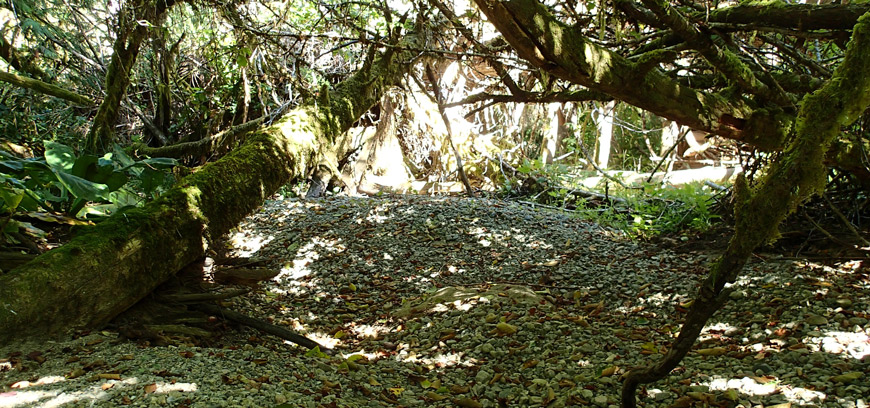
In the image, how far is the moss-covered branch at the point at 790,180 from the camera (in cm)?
150

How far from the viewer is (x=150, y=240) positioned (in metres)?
2.92

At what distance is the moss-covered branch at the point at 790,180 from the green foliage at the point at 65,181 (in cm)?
264

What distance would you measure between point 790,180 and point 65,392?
232cm

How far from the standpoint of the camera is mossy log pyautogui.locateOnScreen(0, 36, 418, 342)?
92.8 inches

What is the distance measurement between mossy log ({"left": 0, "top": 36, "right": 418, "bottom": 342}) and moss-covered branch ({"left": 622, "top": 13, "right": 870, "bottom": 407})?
250 centimetres

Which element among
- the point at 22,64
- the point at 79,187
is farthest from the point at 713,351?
the point at 22,64

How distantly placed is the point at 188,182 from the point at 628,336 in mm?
2773

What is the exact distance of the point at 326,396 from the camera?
84.3 inches

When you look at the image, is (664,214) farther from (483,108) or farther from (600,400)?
(600,400)

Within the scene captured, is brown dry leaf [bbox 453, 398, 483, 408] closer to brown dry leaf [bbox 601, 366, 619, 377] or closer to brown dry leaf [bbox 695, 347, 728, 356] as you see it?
brown dry leaf [bbox 601, 366, 619, 377]

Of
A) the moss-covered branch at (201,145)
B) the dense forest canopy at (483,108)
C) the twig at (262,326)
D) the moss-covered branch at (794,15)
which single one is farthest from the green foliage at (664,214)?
the moss-covered branch at (201,145)

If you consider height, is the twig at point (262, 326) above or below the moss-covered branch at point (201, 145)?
below

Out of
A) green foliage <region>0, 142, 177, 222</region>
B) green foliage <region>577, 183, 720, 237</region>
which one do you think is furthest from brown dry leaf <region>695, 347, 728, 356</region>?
green foliage <region>0, 142, 177, 222</region>

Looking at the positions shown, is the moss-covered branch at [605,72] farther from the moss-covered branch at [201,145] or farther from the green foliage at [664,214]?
the moss-covered branch at [201,145]
